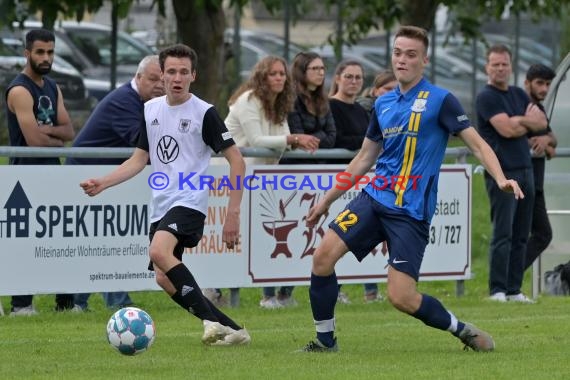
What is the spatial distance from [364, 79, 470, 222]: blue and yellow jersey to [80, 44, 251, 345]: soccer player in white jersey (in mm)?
1132

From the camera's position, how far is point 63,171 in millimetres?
12328

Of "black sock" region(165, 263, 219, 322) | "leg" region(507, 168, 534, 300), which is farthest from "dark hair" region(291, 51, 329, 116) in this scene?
"black sock" region(165, 263, 219, 322)

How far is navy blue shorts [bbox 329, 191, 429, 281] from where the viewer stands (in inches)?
380

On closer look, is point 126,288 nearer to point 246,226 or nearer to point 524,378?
point 246,226

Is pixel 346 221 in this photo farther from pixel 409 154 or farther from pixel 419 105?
pixel 419 105

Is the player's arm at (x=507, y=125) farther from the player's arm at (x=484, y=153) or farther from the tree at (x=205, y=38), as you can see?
the tree at (x=205, y=38)

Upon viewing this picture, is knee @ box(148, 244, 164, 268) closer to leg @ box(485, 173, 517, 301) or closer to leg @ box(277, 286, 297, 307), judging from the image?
leg @ box(277, 286, 297, 307)

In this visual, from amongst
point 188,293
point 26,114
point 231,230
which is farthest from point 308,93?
point 188,293

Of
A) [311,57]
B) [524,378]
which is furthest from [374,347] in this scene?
[311,57]

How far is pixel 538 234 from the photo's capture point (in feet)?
49.6

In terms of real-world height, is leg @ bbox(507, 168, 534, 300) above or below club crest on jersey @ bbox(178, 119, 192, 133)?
below

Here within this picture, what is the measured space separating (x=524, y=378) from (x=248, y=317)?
4268 millimetres

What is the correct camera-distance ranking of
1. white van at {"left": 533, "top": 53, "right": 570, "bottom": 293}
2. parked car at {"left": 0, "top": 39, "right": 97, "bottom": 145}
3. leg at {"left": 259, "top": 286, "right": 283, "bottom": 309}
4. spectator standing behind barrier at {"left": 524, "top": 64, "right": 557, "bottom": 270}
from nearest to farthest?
leg at {"left": 259, "top": 286, "right": 283, "bottom": 309} < spectator standing behind barrier at {"left": 524, "top": 64, "right": 557, "bottom": 270} < white van at {"left": 533, "top": 53, "right": 570, "bottom": 293} < parked car at {"left": 0, "top": 39, "right": 97, "bottom": 145}

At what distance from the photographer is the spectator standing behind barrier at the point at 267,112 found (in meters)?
13.3
